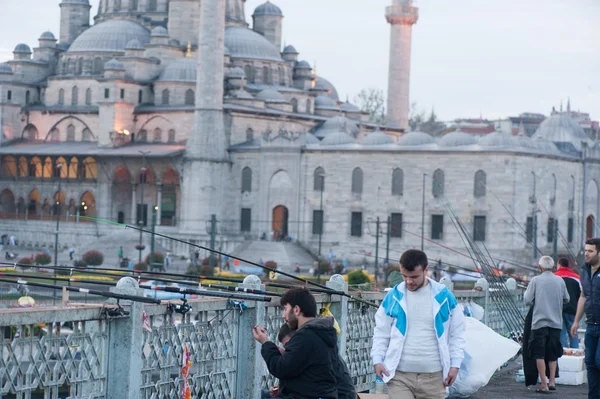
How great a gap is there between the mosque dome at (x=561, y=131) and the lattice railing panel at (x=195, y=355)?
168ft

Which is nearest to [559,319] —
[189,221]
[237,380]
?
[237,380]

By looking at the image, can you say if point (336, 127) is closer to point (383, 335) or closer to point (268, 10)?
point (268, 10)

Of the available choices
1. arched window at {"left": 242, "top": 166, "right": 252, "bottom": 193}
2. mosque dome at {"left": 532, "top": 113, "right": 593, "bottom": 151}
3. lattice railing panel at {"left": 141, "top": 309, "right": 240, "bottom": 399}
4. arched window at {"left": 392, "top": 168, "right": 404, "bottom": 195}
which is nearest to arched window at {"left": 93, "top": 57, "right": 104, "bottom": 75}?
arched window at {"left": 242, "top": 166, "right": 252, "bottom": 193}

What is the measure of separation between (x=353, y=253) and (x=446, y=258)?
4.10m

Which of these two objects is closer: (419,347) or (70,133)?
(419,347)

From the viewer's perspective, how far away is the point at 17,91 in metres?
64.3

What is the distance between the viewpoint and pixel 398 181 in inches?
2055

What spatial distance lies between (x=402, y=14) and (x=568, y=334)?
49403mm

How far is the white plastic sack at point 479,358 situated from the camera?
9500 millimetres

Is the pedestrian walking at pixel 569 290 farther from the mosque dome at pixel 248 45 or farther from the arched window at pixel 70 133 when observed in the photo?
the mosque dome at pixel 248 45

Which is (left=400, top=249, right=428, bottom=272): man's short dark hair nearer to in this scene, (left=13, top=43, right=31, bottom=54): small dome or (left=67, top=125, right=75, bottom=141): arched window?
(left=67, top=125, right=75, bottom=141): arched window

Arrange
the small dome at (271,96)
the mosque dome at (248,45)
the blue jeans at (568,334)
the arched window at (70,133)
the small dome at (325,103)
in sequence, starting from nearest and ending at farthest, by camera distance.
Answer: the blue jeans at (568,334) < the small dome at (271,96) < the arched window at (70,133) < the mosque dome at (248,45) < the small dome at (325,103)

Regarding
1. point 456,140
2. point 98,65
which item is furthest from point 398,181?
point 98,65

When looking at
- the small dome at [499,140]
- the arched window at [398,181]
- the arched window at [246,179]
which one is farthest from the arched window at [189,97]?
the small dome at [499,140]
